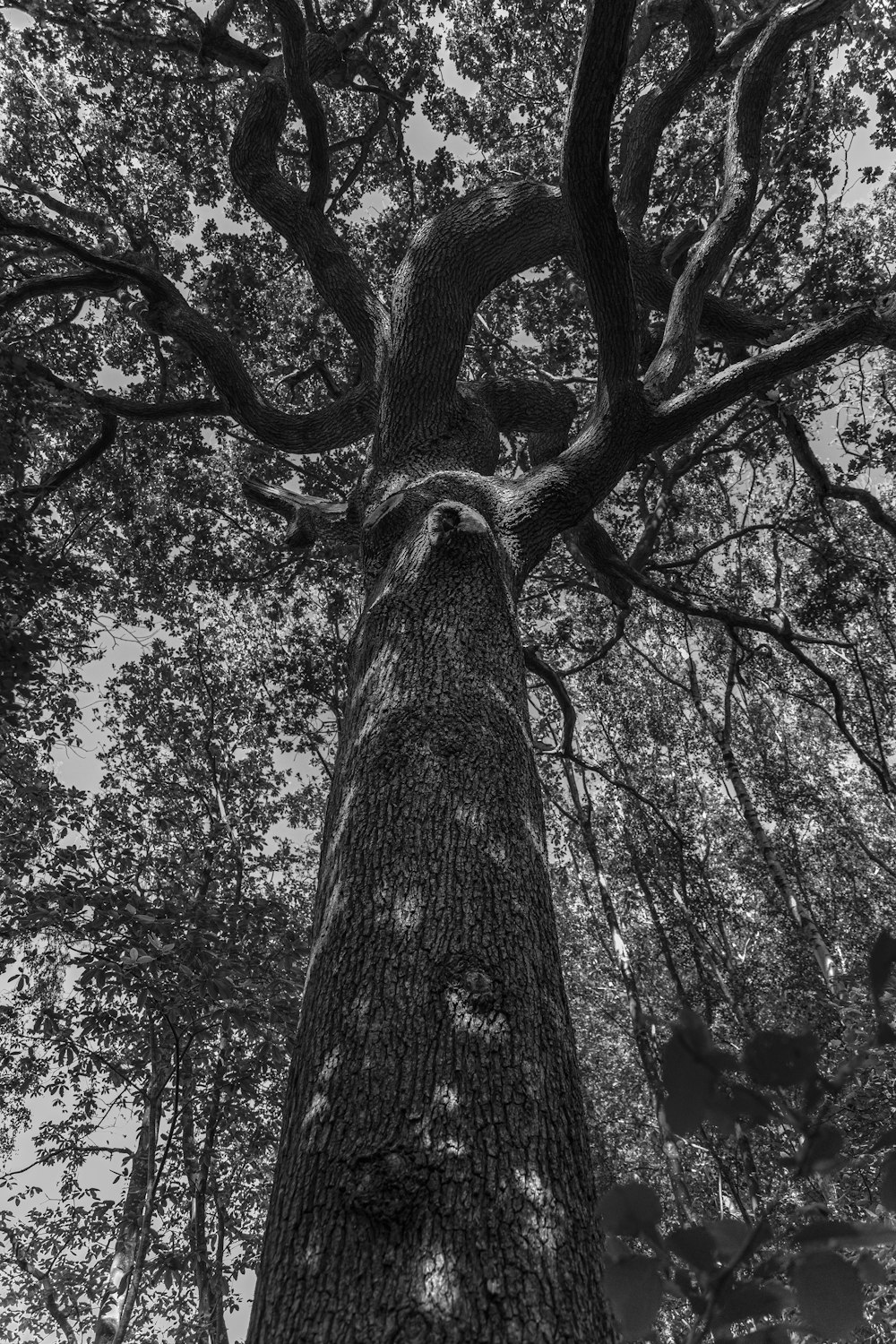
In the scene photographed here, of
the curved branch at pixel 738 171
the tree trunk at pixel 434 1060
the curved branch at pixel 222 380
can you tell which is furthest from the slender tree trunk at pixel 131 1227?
the curved branch at pixel 738 171

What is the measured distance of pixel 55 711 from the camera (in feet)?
27.8

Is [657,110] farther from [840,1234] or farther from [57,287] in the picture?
[840,1234]

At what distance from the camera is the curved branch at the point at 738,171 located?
15.4 ft

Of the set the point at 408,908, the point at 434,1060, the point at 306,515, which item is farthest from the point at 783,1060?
the point at 306,515

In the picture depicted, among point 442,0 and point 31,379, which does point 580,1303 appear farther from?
point 442,0

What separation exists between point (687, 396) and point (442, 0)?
6.75 m

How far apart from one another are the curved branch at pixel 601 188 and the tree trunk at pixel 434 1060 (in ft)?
7.16

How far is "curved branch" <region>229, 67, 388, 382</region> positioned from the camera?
527 cm

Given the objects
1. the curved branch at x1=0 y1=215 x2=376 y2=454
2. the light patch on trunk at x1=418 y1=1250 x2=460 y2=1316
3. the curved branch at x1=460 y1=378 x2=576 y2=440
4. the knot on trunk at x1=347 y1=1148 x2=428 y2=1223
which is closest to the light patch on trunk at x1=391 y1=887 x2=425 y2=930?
the knot on trunk at x1=347 y1=1148 x2=428 y2=1223

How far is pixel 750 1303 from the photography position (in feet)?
1.52

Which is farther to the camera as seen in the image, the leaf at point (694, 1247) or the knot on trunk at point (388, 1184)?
the knot on trunk at point (388, 1184)

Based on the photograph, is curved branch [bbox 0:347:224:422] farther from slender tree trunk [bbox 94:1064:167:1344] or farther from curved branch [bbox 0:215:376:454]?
slender tree trunk [bbox 94:1064:167:1344]

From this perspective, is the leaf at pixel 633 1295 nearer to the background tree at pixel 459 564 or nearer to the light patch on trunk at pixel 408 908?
the background tree at pixel 459 564

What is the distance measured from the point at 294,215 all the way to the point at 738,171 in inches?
120
